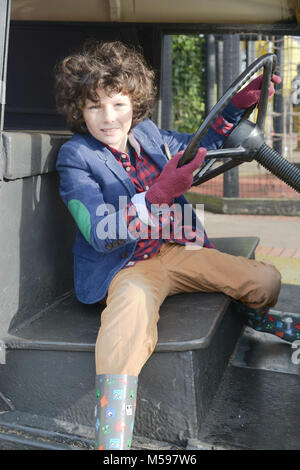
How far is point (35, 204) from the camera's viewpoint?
5.95 ft

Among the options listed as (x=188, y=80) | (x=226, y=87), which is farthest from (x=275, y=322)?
(x=188, y=80)

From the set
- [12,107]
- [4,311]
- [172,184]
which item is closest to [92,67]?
[172,184]

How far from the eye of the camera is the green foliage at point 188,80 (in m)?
9.05

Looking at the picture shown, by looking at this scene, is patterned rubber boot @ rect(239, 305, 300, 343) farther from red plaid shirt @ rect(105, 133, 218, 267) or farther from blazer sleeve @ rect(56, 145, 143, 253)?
blazer sleeve @ rect(56, 145, 143, 253)

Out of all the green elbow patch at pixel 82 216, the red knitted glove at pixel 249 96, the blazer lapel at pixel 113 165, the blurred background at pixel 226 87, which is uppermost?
the blurred background at pixel 226 87

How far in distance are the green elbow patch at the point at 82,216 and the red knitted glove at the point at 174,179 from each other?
9.5 inches

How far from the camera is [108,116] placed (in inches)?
71.2

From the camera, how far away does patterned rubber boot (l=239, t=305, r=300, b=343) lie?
2.07 meters

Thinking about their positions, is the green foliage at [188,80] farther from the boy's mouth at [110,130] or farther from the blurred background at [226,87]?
the boy's mouth at [110,130]

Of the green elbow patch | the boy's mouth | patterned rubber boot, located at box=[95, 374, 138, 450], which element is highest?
the boy's mouth

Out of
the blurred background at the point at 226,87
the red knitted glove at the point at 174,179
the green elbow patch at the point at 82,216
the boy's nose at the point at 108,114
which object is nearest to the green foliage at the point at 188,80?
the blurred background at the point at 226,87

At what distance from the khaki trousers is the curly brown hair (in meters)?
0.57

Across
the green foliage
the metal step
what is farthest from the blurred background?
the metal step
